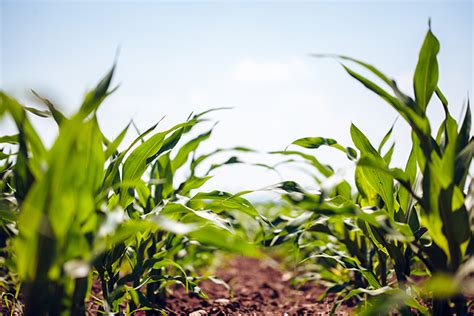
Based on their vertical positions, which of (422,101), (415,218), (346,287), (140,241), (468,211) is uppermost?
(422,101)

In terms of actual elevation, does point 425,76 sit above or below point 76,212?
above

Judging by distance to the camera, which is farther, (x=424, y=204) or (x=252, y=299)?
(x=252, y=299)

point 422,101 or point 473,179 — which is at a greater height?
point 422,101

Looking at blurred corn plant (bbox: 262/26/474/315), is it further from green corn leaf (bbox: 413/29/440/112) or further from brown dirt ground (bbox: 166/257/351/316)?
brown dirt ground (bbox: 166/257/351/316)

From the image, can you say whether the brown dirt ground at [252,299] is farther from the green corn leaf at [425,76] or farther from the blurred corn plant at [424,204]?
the green corn leaf at [425,76]

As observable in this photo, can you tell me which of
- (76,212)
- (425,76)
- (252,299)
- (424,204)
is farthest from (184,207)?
(252,299)

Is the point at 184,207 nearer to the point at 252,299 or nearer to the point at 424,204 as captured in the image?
the point at 424,204

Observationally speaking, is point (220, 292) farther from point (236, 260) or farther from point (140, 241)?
point (236, 260)

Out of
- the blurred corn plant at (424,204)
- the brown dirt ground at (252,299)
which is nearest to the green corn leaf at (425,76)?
the blurred corn plant at (424,204)

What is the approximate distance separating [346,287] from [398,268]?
2.62 ft

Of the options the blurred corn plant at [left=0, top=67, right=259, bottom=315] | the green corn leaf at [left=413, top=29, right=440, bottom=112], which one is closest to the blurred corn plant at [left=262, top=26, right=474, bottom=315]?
the green corn leaf at [left=413, top=29, right=440, bottom=112]

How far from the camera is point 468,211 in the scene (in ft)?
3.71

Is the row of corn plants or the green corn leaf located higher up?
the green corn leaf

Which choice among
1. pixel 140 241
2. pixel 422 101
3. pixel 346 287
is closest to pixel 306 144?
pixel 422 101
